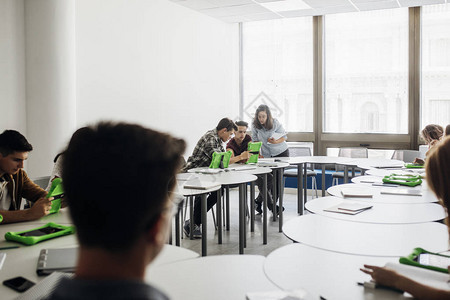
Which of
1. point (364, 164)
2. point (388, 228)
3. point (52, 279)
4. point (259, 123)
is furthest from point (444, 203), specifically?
point (259, 123)

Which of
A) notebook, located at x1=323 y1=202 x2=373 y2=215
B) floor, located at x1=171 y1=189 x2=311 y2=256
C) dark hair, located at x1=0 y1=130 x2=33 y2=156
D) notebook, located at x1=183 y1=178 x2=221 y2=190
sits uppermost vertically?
dark hair, located at x1=0 y1=130 x2=33 y2=156

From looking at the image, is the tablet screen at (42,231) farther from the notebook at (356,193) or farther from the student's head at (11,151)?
the notebook at (356,193)

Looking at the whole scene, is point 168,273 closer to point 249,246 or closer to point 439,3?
point 249,246

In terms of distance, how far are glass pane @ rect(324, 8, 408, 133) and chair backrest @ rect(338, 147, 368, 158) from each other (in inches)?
26.3

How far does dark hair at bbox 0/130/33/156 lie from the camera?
2.61 meters

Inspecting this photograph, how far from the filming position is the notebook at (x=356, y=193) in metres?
3.13

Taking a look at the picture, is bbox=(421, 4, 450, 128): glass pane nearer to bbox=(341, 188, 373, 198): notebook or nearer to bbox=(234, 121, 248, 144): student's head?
bbox=(234, 121, 248, 144): student's head

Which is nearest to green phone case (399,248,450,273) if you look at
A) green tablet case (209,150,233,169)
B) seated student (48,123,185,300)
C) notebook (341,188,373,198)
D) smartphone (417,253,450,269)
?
smartphone (417,253,450,269)

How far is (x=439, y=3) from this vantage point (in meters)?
6.49

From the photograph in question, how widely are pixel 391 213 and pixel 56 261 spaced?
190 centimetres

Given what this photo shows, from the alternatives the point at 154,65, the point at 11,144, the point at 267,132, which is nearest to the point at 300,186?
the point at 267,132

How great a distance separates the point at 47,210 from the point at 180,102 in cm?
417

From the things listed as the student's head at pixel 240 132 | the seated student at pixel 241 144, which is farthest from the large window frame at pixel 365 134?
the student's head at pixel 240 132

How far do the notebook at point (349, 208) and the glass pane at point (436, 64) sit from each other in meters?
4.78
